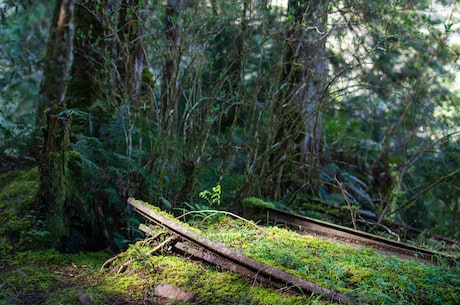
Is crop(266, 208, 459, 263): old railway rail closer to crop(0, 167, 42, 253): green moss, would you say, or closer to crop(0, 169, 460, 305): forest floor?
crop(0, 169, 460, 305): forest floor

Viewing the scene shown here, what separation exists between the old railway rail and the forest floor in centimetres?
29

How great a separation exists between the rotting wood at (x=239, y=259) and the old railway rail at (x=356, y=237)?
1.67m

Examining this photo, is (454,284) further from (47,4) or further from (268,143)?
(47,4)

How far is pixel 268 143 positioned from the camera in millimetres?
6266

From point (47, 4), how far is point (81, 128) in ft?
43.1

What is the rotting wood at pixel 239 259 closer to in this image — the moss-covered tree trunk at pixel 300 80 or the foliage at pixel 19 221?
the foliage at pixel 19 221

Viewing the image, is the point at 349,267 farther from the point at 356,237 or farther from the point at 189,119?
the point at 189,119

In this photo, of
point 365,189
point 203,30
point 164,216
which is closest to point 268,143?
point 203,30

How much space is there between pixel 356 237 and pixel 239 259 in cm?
211

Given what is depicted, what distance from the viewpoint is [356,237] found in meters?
5.09

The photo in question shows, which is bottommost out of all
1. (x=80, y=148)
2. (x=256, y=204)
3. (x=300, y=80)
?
(x=256, y=204)

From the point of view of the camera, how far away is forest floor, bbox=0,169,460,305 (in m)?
3.20

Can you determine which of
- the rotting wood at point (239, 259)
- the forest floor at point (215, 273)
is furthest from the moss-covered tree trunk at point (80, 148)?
the rotting wood at point (239, 259)

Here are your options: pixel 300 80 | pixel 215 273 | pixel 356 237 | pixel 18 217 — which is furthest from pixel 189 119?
pixel 215 273
